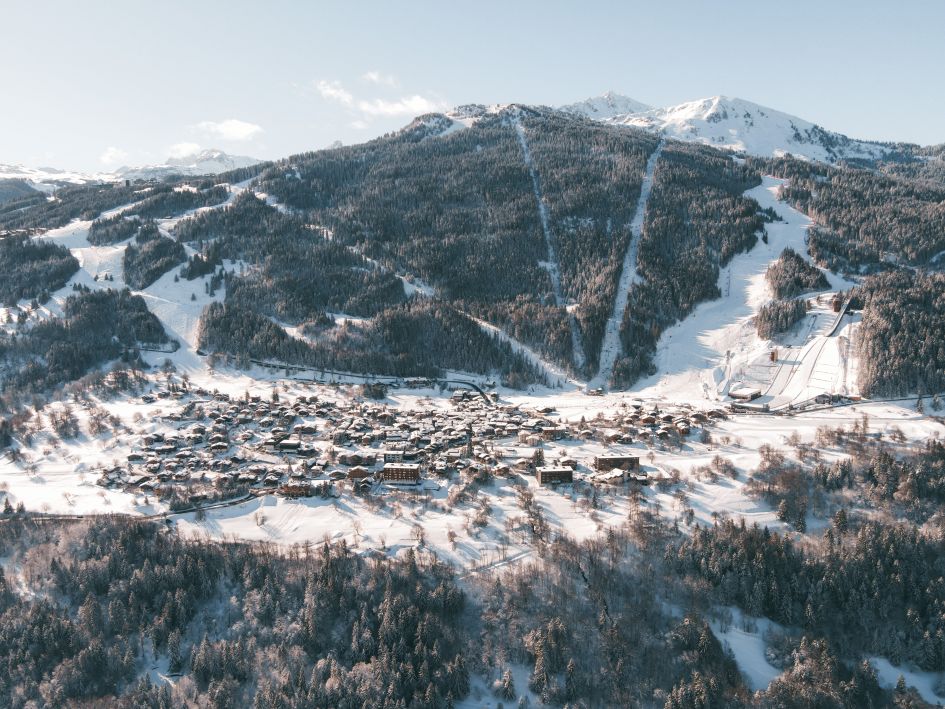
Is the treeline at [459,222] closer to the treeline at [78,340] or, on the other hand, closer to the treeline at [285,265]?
the treeline at [285,265]

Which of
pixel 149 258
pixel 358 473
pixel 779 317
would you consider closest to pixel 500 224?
pixel 779 317

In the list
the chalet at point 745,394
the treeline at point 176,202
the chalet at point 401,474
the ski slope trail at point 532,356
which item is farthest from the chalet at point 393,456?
the treeline at point 176,202

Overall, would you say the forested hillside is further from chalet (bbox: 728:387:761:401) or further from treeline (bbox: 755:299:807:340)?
treeline (bbox: 755:299:807:340)

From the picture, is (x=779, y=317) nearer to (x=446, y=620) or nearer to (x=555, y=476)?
(x=555, y=476)

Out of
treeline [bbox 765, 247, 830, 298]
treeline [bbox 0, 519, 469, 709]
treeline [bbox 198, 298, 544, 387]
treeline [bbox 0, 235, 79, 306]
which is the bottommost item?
treeline [bbox 0, 519, 469, 709]

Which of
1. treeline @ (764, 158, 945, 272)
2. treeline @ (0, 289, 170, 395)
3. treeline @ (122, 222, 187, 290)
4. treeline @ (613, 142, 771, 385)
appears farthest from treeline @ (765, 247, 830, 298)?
treeline @ (122, 222, 187, 290)

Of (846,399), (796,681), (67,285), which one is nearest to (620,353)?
(846,399)
